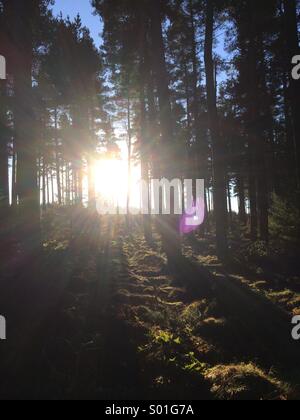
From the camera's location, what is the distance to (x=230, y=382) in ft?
18.0

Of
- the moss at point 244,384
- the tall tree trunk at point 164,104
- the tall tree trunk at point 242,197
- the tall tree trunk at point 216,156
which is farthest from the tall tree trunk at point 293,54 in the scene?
the tall tree trunk at point 242,197

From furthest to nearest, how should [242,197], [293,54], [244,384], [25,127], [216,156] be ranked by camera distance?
1. [242,197]
2. [216,156]
3. [293,54]
4. [25,127]
5. [244,384]

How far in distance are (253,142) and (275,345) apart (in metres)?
15.7

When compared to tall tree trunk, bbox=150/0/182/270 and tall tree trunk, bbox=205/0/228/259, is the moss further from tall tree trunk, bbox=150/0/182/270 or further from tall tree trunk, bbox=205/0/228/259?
tall tree trunk, bbox=150/0/182/270

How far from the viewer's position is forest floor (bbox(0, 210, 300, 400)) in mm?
5516

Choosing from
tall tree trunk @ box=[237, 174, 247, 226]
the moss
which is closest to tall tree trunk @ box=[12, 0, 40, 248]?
the moss

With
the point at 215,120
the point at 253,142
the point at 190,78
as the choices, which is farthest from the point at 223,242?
the point at 190,78

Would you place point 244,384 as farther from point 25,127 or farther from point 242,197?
point 242,197

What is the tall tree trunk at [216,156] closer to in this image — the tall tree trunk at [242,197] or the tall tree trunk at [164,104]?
the tall tree trunk at [164,104]

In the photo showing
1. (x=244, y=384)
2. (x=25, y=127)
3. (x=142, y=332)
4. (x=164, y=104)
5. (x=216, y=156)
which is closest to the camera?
(x=244, y=384)

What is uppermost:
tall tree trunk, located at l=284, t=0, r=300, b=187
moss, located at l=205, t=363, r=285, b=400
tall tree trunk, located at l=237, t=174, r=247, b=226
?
tall tree trunk, located at l=284, t=0, r=300, b=187

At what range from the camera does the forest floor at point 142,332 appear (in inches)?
217

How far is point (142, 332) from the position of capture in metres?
7.45

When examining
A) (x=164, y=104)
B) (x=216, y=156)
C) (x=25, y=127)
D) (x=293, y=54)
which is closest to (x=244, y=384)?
(x=25, y=127)
